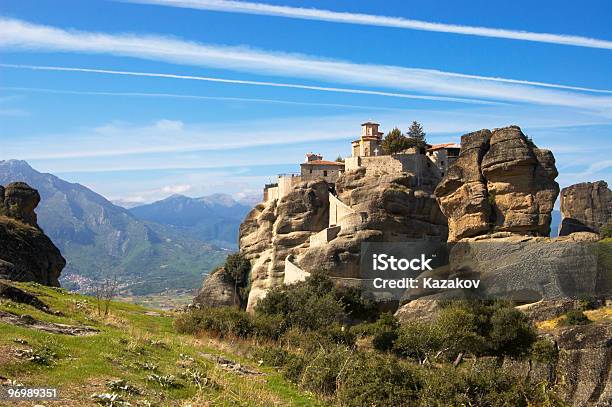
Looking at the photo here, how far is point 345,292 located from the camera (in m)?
51.2

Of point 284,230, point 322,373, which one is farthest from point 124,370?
point 284,230

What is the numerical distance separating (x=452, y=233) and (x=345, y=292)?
11.7m

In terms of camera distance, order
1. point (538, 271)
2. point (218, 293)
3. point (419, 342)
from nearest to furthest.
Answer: point (419, 342) < point (538, 271) < point (218, 293)

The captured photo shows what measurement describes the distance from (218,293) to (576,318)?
43164 mm

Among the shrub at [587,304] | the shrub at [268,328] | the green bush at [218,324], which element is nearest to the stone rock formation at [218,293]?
the shrub at [268,328]

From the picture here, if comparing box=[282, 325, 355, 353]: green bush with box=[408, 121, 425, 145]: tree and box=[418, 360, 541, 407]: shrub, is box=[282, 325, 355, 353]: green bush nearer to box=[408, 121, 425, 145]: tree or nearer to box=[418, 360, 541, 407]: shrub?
box=[418, 360, 541, 407]: shrub

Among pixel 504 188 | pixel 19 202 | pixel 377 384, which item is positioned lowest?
pixel 377 384

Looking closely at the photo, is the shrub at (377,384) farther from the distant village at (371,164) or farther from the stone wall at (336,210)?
the distant village at (371,164)

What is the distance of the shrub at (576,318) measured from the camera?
3488cm

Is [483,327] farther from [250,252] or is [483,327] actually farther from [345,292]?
[250,252]

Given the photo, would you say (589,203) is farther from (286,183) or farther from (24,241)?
(24,241)

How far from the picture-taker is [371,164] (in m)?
72.8

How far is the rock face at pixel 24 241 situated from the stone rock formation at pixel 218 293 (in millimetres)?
19911

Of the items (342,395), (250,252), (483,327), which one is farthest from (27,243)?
(342,395)
